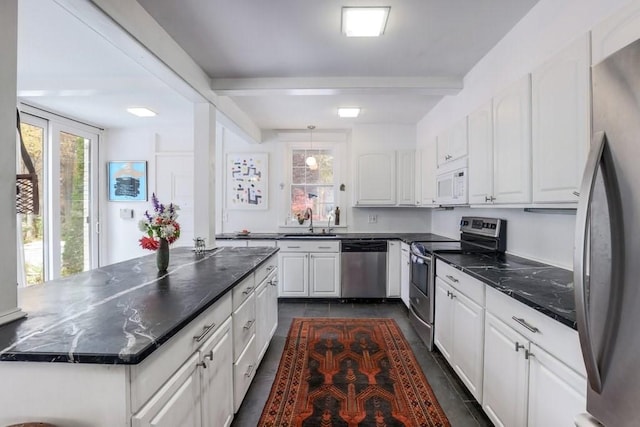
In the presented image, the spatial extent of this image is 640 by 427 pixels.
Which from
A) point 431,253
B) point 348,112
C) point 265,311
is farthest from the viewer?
point 348,112

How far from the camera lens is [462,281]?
2182 mm

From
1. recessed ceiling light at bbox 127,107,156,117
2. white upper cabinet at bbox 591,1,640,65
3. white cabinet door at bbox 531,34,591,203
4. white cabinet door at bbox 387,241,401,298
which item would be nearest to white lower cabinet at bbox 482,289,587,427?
white cabinet door at bbox 531,34,591,203

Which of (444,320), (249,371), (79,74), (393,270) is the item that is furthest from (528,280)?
(79,74)

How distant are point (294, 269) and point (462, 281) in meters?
2.54

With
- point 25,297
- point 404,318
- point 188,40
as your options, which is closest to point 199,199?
point 188,40

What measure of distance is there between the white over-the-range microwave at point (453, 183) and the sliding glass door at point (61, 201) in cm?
487

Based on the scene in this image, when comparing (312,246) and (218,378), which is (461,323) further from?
(312,246)

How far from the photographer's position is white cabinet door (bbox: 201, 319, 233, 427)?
54.9 inches

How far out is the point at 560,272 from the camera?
6.11 ft

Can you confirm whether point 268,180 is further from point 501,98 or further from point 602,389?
point 602,389

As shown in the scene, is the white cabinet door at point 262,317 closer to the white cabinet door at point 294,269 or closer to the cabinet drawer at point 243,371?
the cabinet drawer at point 243,371

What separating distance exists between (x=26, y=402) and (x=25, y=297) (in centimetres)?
76

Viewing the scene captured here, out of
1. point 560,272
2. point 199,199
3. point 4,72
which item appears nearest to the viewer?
point 4,72

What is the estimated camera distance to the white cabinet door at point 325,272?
428 cm
